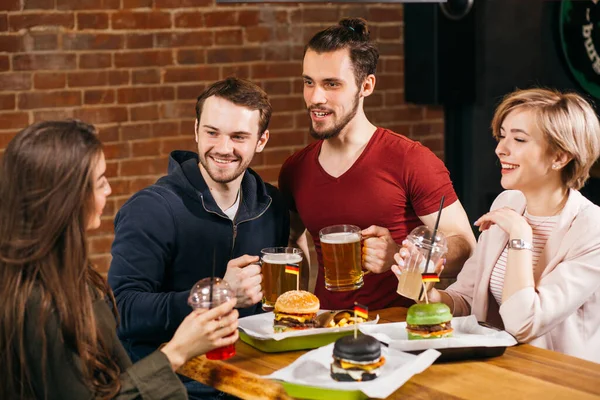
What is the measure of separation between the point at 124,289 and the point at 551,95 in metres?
1.41

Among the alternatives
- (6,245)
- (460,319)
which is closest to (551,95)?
(460,319)

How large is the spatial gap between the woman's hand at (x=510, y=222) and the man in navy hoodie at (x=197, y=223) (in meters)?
0.72

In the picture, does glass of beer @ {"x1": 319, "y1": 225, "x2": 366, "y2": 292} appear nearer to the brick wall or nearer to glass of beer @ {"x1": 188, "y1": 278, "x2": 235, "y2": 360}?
glass of beer @ {"x1": 188, "y1": 278, "x2": 235, "y2": 360}

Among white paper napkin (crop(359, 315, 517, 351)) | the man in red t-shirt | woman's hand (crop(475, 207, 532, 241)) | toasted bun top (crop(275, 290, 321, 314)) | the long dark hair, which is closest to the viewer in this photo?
the long dark hair

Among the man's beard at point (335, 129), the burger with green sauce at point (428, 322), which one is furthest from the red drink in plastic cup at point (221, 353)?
the man's beard at point (335, 129)

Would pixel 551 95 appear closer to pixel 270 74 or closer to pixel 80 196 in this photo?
pixel 80 196

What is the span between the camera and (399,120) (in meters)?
5.46

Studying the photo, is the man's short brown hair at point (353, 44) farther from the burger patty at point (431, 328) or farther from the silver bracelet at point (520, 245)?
the burger patty at point (431, 328)

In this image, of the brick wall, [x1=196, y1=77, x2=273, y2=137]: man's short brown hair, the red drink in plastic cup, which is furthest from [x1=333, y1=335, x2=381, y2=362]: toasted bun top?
the brick wall

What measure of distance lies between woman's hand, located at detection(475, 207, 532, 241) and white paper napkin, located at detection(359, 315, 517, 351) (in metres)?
0.28

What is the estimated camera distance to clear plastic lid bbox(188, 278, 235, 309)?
2279mm

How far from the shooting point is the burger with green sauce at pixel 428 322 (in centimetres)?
240

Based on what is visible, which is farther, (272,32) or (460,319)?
(272,32)

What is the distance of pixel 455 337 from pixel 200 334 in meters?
0.69
